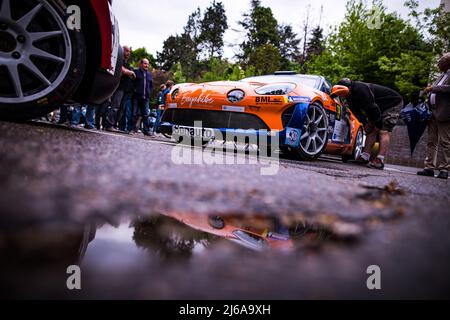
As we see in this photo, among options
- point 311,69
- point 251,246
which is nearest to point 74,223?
point 251,246

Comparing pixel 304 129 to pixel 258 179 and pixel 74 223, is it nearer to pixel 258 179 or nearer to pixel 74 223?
pixel 258 179

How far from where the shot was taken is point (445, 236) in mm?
1086

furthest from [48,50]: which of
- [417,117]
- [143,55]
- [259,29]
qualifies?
[143,55]

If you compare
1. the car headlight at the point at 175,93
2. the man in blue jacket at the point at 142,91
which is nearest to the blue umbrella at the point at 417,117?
the car headlight at the point at 175,93

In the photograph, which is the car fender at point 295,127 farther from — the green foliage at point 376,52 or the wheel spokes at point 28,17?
the green foliage at point 376,52

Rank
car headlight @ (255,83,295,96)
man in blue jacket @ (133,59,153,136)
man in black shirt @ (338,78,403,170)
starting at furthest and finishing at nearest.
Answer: man in blue jacket @ (133,59,153,136), man in black shirt @ (338,78,403,170), car headlight @ (255,83,295,96)

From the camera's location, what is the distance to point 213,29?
165ft

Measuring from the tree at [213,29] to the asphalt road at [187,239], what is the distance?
50810 millimetres

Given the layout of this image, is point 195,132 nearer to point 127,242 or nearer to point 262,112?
point 262,112

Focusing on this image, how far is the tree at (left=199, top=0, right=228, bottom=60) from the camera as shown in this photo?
165ft

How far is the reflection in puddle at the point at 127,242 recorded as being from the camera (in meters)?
0.57

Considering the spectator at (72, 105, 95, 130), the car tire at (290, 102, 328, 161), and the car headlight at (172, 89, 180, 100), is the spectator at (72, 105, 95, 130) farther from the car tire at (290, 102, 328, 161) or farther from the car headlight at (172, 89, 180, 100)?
the car tire at (290, 102, 328, 161)

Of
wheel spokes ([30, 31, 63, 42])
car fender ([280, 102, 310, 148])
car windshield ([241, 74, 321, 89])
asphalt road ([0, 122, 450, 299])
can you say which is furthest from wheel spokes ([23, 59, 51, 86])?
car windshield ([241, 74, 321, 89])
